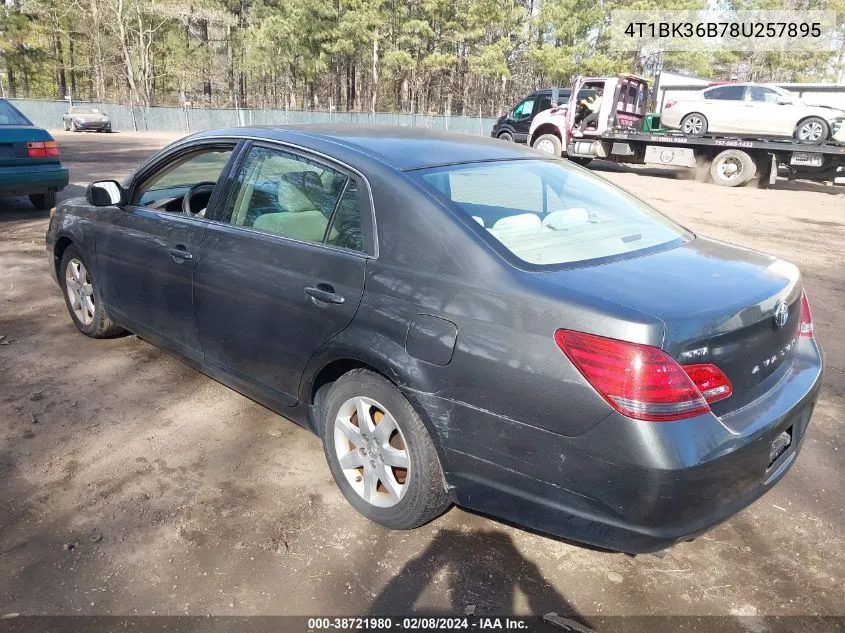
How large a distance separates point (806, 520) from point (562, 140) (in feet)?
58.9

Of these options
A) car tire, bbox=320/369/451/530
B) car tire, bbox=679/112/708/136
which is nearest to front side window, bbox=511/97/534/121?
car tire, bbox=679/112/708/136

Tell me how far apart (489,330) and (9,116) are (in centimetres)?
905

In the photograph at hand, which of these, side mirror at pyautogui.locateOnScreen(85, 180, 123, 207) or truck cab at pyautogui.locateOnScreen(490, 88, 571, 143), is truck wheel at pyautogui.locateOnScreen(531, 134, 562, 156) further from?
side mirror at pyautogui.locateOnScreen(85, 180, 123, 207)

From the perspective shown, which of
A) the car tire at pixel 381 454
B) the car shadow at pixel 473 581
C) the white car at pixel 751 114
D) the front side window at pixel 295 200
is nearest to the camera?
the car shadow at pixel 473 581

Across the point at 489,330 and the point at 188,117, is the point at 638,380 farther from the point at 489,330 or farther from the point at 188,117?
the point at 188,117

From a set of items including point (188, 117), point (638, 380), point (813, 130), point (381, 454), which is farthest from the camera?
point (188, 117)

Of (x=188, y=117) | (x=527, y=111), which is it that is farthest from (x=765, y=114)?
(x=188, y=117)

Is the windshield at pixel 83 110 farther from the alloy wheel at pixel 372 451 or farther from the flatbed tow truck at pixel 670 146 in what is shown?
the alloy wheel at pixel 372 451

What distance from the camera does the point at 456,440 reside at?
2363 mm

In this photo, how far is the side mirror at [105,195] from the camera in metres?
3.96

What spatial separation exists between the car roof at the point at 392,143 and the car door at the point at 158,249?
373 mm

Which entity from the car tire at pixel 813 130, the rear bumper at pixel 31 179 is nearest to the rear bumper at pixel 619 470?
the rear bumper at pixel 31 179

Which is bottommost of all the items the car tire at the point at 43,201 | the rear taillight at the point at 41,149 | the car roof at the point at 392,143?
the car tire at the point at 43,201

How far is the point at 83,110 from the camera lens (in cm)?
3784
